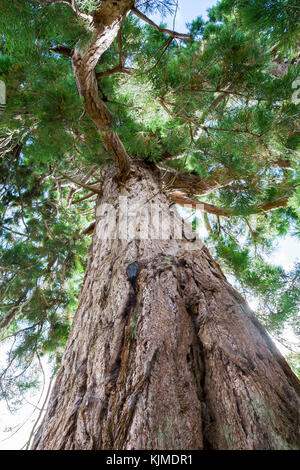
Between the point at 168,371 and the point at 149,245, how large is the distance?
2.43ft

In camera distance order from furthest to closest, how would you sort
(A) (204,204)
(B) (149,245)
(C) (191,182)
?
(A) (204,204) < (C) (191,182) < (B) (149,245)

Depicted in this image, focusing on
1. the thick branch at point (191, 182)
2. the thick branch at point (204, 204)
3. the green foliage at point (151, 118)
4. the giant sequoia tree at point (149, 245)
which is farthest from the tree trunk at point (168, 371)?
the thick branch at point (204, 204)

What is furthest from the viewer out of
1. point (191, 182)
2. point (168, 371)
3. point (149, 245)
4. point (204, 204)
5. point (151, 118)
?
point (204, 204)

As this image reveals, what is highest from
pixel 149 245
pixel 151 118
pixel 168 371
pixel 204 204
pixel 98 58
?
pixel 204 204

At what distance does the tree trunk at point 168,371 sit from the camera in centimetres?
66

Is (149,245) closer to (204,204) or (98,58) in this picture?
(98,58)

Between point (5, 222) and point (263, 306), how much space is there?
3.07 m

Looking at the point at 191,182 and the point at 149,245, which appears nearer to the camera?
the point at 149,245

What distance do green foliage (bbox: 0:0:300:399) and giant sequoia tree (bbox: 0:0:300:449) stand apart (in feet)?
0.04

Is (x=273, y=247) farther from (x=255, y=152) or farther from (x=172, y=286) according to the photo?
(x=172, y=286)

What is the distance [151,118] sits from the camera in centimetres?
188

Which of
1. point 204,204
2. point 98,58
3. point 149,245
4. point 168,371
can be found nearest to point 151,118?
point 98,58

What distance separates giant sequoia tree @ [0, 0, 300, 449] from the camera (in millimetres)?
731

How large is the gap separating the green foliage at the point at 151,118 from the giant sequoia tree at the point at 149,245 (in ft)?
0.04
